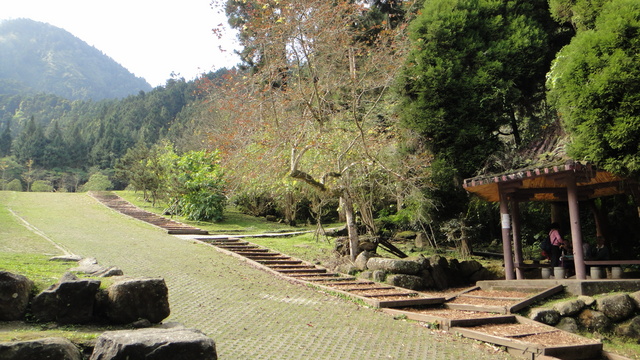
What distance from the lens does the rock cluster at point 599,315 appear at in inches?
348

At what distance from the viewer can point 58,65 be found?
16262cm

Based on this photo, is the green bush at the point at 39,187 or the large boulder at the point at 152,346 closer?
the large boulder at the point at 152,346

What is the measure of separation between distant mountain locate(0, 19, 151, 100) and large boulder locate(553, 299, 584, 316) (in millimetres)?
148461

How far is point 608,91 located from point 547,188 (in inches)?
151

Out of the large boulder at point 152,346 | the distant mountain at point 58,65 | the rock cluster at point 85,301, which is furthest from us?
the distant mountain at point 58,65

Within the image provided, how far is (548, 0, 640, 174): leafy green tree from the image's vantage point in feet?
30.3

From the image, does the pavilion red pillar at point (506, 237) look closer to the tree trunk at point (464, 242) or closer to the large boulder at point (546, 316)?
the large boulder at point (546, 316)

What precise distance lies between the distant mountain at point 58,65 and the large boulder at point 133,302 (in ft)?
488

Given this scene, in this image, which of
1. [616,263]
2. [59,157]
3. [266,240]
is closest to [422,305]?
[616,263]

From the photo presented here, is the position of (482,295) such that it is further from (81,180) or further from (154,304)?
(81,180)

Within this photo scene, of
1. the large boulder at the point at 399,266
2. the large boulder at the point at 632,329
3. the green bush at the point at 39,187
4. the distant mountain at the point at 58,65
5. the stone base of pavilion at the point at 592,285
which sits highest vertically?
the distant mountain at the point at 58,65

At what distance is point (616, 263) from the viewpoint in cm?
1012

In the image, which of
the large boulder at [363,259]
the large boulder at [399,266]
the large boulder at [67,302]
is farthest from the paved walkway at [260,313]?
the large boulder at [363,259]

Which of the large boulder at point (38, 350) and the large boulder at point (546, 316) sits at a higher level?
the large boulder at point (38, 350)
